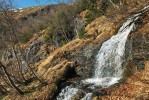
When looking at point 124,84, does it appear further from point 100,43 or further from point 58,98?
point 100,43

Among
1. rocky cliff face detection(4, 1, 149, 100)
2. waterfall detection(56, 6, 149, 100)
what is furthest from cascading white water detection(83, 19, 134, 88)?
rocky cliff face detection(4, 1, 149, 100)

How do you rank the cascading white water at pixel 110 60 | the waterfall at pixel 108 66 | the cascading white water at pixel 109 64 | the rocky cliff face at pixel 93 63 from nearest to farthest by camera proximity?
the rocky cliff face at pixel 93 63
the waterfall at pixel 108 66
the cascading white water at pixel 109 64
the cascading white water at pixel 110 60

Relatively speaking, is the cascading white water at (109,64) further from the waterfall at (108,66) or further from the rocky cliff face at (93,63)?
the rocky cliff face at (93,63)

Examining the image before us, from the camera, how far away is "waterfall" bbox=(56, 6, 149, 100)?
992 inches

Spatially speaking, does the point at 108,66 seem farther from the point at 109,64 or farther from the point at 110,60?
the point at 110,60

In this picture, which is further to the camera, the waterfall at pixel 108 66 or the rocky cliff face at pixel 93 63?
the waterfall at pixel 108 66

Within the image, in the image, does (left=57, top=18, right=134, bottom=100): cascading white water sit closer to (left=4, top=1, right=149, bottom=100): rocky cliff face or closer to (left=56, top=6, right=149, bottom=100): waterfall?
(left=56, top=6, right=149, bottom=100): waterfall

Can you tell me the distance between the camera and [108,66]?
28797 mm

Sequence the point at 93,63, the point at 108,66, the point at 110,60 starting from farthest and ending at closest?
the point at 93,63 → the point at 110,60 → the point at 108,66

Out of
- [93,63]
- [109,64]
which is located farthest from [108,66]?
[93,63]

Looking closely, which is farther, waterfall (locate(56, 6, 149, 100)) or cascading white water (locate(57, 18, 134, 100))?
cascading white water (locate(57, 18, 134, 100))

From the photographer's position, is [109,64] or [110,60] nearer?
[109,64]

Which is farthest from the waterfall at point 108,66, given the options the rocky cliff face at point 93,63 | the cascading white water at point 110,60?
the rocky cliff face at point 93,63

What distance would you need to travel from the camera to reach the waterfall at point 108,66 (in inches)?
992
